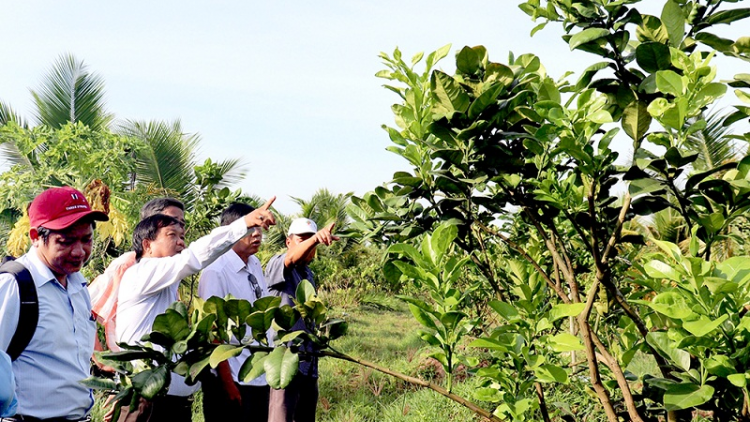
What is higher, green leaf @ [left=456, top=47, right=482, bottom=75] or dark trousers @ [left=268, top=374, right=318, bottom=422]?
green leaf @ [left=456, top=47, right=482, bottom=75]

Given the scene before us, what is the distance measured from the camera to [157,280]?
2.76 meters

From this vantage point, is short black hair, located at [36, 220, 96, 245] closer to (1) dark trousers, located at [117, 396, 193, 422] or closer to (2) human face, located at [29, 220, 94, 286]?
(2) human face, located at [29, 220, 94, 286]

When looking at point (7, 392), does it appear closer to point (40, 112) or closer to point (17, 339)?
point (17, 339)

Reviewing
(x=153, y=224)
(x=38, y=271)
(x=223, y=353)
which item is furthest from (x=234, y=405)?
(x=223, y=353)

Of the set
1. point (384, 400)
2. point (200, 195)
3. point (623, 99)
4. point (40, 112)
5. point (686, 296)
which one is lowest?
point (384, 400)

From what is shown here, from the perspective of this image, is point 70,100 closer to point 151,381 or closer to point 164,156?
point 164,156

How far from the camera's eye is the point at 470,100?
1.39 meters

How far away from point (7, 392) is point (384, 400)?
15.9 ft

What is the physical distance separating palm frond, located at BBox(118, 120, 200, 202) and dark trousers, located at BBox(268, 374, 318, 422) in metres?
7.62

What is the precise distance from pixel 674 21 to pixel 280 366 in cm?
95

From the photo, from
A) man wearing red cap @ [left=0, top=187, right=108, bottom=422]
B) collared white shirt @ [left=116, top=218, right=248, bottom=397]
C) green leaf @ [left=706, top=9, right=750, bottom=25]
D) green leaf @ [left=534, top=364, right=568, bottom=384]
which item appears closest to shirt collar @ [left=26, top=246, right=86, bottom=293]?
man wearing red cap @ [left=0, top=187, right=108, bottom=422]

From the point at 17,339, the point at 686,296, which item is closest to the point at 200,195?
the point at 17,339

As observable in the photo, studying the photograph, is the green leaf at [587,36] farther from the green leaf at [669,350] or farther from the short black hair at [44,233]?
the short black hair at [44,233]

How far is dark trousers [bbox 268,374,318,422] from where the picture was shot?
391 centimetres
